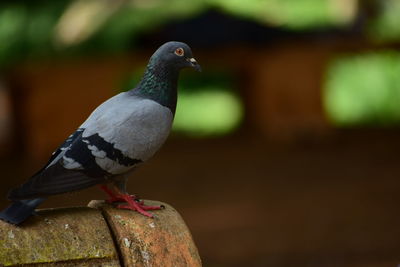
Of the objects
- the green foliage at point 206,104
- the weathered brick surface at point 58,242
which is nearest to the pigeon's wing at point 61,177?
Answer: the weathered brick surface at point 58,242

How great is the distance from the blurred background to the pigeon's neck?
3.79m

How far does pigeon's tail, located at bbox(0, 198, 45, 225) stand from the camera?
2.74 metres

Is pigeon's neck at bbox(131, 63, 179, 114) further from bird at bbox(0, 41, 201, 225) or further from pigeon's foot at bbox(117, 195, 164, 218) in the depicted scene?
pigeon's foot at bbox(117, 195, 164, 218)

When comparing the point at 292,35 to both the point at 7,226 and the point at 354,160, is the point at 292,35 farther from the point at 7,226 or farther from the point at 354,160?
the point at 7,226

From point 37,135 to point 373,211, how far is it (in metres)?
3.59

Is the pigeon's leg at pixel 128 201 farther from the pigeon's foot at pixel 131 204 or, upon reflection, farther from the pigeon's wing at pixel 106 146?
the pigeon's wing at pixel 106 146

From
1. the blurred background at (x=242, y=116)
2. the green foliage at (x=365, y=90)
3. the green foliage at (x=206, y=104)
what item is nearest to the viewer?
the blurred background at (x=242, y=116)

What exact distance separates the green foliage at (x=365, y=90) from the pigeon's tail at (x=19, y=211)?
322 inches

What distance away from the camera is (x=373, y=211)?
736 centimetres

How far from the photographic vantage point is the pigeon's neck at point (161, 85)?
2977 millimetres

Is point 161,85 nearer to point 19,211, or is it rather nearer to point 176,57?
point 176,57

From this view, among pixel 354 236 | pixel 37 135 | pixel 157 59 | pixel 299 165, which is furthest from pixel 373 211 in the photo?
pixel 157 59

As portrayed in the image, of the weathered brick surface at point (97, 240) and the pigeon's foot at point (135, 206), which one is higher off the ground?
the pigeon's foot at point (135, 206)

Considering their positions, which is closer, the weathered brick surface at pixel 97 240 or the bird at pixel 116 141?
the weathered brick surface at pixel 97 240
